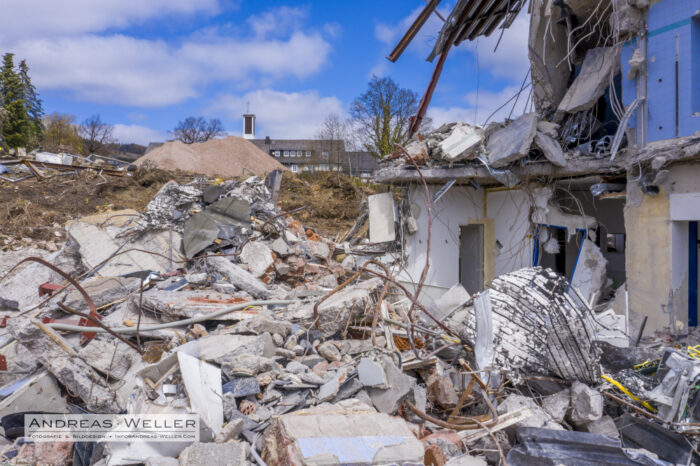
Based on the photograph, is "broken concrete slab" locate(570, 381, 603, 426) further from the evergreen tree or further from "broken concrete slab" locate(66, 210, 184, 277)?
the evergreen tree

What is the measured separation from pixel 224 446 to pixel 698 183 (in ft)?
20.2

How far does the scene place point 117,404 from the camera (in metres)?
3.94

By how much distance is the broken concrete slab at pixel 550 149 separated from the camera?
6535 millimetres

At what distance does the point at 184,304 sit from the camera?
18.3 feet

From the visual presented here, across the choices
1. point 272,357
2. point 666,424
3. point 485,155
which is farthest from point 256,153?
point 666,424

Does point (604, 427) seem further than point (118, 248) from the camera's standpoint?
No

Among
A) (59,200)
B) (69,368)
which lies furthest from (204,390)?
(59,200)

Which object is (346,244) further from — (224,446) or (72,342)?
(224,446)

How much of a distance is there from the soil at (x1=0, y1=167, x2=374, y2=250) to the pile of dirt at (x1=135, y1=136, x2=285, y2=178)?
521 cm

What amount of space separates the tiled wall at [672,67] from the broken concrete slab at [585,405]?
3.66 meters

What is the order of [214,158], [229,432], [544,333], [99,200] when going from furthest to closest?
[214,158] < [99,200] < [544,333] < [229,432]

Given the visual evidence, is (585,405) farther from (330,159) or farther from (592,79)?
(330,159)

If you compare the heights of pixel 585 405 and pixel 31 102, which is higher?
pixel 31 102

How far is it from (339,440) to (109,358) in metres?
2.71
